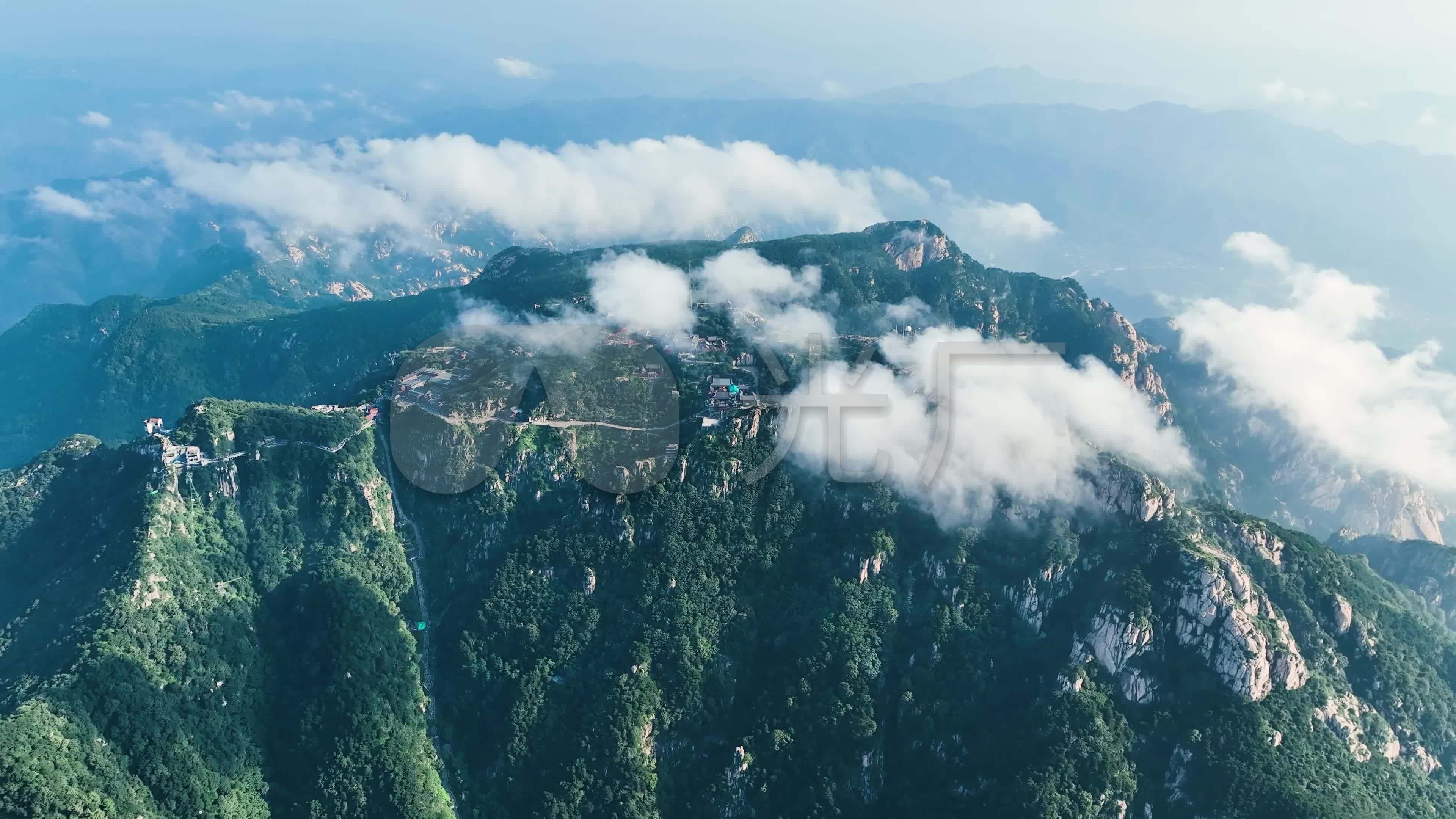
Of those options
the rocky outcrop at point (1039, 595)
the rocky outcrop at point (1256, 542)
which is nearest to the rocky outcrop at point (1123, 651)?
the rocky outcrop at point (1039, 595)

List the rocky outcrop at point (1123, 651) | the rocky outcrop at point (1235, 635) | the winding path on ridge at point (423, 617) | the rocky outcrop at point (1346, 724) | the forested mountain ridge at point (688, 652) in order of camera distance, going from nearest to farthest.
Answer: the forested mountain ridge at point (688, 652) < the rocky outcrop at point (1235, 635) < the rocky outcrop at point (1346, 724) < the winding path on ridge at point (423, 617) < the rocky outcrop at point (1123, 651)

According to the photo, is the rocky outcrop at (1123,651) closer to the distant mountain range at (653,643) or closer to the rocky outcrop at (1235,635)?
the distant mountain range at (653,643)

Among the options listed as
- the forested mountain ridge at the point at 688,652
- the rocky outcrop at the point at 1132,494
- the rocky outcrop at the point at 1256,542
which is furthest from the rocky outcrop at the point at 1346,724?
the rocky outcrop at the point at 1132,494

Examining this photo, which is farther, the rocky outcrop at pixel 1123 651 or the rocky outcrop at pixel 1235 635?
the rocky outcrop at pixel 1123 651

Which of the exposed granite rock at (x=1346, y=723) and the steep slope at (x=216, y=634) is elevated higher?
the steep slope at (x=216, y=634)

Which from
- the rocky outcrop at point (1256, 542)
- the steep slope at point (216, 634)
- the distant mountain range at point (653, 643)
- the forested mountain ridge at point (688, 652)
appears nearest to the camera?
the steep slope at point (216, 634)

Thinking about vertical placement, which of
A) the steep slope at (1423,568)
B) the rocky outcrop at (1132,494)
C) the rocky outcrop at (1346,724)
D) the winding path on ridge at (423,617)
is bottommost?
the steep slope at (1423,568)

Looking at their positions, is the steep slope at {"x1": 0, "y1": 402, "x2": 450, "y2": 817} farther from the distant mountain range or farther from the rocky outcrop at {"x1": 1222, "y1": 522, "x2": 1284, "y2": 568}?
the rocky outcrop at {"x1": 1222, "y1": 522, "x2": 1284, "y2": 568}
